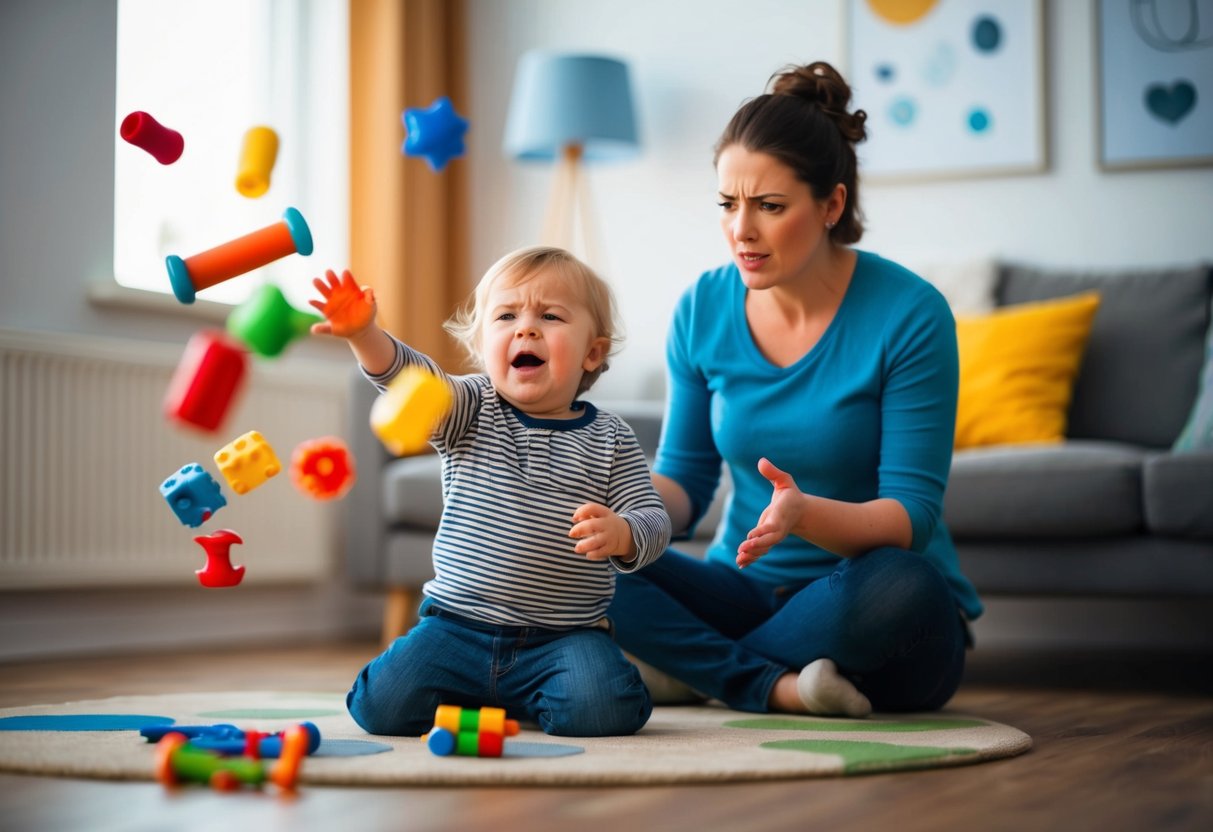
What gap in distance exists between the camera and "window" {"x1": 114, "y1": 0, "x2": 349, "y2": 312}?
10.1ft

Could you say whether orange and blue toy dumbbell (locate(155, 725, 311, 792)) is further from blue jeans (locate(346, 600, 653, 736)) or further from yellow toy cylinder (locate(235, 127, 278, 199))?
yellow toy cylinder (locate(235, 127, 278, 199))

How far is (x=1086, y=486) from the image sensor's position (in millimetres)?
2191

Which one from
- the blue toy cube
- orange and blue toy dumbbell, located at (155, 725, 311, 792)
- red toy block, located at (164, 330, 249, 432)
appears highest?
red toy block, located at (164, 330, 249, 432)

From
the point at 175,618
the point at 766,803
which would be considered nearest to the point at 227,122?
the point at 175,618

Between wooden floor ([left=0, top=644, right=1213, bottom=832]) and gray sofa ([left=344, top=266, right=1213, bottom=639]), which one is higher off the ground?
gray sofa ([left=344, top=266, right=1213, bottom=639])

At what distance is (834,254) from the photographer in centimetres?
182

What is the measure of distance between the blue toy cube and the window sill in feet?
4.33

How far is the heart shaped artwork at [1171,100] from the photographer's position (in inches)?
122

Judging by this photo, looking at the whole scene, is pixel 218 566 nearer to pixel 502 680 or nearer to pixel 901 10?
pixel 502 680

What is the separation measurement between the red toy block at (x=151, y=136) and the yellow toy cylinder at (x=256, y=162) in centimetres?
8

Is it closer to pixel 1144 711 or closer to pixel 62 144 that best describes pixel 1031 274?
pixel 1144 711

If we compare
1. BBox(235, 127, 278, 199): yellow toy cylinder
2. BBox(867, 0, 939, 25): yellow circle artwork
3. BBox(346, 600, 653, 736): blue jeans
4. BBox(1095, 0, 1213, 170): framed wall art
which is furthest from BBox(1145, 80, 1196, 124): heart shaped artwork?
BBox(235, 127, 278, 199): yellow toy cylinder

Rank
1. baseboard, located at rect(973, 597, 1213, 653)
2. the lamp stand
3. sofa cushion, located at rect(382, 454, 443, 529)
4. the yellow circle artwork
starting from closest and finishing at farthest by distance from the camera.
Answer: sofa cushion, located at rect(382, 454, 443, 529)
baseboard, located at rect(973, 597, 1213, 653)
the yellow circle artwork
the lamp stand

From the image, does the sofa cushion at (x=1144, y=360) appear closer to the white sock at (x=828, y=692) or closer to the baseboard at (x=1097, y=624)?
the baseboard at (x=1097, y=624)
